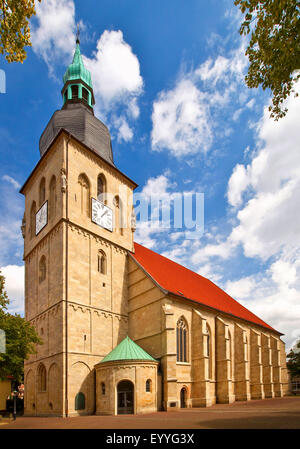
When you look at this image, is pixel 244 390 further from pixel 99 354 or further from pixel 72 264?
pixel 72 264

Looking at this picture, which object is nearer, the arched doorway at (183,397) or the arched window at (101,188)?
the arched doorway at (183,397)

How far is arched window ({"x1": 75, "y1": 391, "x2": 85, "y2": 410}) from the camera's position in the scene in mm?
20495

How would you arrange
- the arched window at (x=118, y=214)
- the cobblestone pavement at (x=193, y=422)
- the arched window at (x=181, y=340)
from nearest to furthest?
the cobblestone pavement at (x=193, y=422) < the arched window at (x=181, y=340) < the arched window at (x=118, y=214)

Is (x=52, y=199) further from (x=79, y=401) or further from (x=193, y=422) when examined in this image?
(x=193, y=422)

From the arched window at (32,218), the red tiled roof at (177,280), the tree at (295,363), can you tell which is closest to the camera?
the red tiled roof at (177,280)

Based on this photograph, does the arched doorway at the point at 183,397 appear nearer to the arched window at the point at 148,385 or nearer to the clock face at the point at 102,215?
the arched window at the point at 148,385

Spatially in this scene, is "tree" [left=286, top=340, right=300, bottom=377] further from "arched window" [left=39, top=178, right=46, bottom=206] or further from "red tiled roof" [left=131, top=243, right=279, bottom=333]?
"arched window" [left=39, top=178, right=46, bottom=206]

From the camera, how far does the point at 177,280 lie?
1173 inches

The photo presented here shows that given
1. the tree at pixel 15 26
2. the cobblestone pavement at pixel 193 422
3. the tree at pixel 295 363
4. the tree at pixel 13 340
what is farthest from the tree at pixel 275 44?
the tree at pixel 295 363

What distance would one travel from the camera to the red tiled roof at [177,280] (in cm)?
2675

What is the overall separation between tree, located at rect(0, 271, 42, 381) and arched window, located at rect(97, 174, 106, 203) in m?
10.7

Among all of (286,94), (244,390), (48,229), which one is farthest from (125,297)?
(286,94)

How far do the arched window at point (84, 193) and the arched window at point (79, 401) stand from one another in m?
11.3
